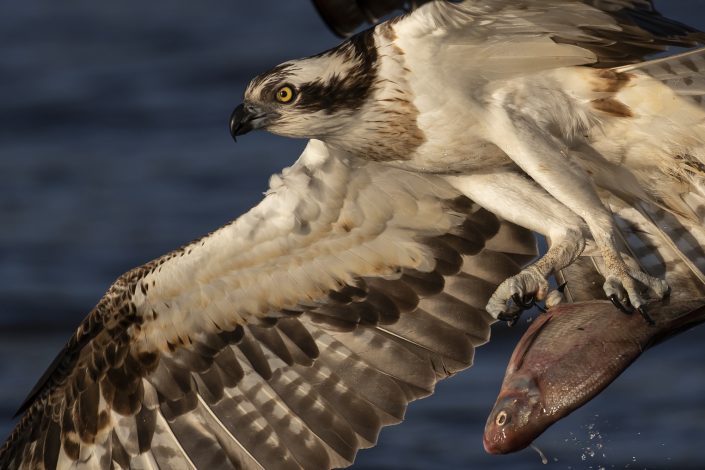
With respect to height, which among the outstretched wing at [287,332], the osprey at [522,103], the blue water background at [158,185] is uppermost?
the osprey at [522,103]

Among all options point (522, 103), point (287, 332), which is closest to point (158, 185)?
point (287, 332)

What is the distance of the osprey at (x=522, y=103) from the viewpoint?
8.61 metres

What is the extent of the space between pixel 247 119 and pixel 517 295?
166 centimetres

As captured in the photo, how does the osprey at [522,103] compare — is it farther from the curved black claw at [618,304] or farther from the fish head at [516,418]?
the fish head at [516,418]

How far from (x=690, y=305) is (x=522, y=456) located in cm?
500

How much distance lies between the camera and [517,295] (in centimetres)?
870

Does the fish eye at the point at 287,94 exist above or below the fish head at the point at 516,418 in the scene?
above

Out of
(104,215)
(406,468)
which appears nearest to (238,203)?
(104,215)

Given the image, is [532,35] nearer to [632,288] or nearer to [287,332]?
[632,288]

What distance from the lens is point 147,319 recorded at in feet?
31.0

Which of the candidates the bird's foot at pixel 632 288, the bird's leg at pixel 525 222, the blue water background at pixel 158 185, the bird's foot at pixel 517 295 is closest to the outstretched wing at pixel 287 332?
the bird's leg at pixel 525 222

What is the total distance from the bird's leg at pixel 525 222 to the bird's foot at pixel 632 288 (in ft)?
1.01

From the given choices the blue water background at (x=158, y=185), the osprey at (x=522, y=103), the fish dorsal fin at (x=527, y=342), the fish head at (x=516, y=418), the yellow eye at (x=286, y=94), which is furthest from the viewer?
the blue water background at (x=158, y=185)

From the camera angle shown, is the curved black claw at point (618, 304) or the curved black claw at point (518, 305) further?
the curved black claw at point (518, 305)
